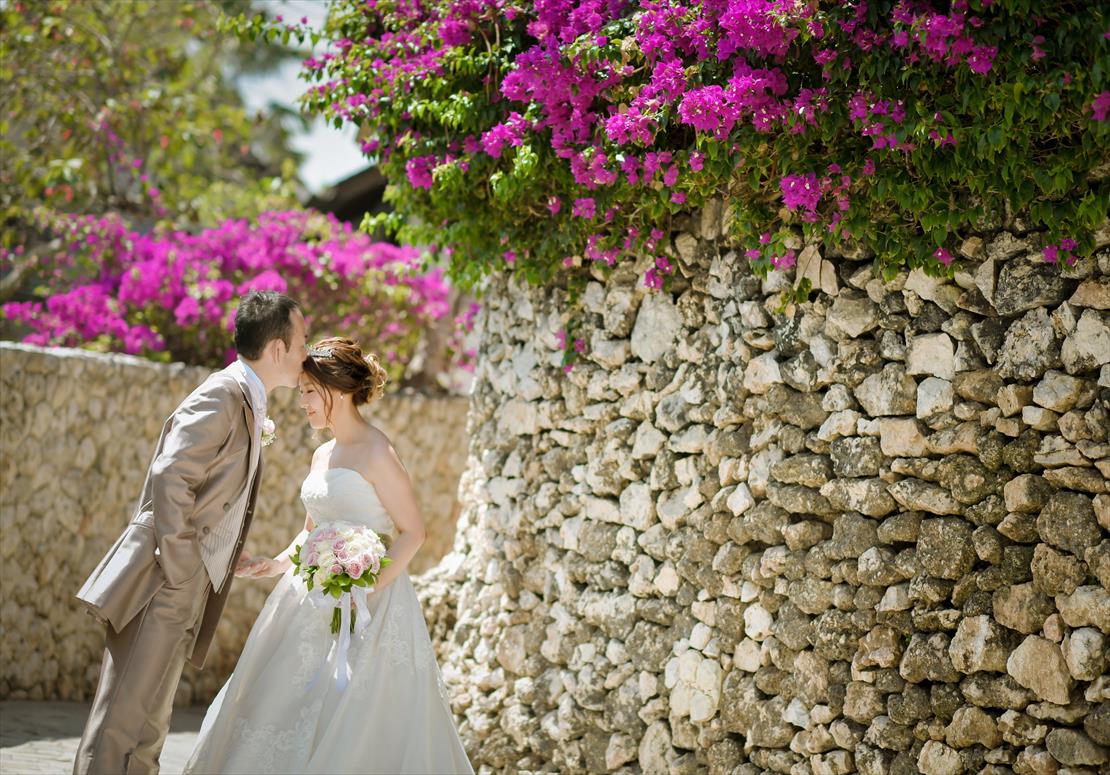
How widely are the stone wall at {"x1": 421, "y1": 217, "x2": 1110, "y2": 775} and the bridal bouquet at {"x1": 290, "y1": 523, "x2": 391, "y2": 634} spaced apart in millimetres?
1507

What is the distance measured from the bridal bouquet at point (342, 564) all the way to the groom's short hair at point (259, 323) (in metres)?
0.78

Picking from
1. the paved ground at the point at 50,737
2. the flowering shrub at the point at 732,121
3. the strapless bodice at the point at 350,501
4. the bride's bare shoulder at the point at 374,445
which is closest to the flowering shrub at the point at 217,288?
the paved ground at the point at 50,737

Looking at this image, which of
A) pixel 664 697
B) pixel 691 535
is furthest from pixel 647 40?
pixel 664 697

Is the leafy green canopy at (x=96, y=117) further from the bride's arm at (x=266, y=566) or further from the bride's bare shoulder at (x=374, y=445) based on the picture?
the bride's arm at (x=266, y=566)

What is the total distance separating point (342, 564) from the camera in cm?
402

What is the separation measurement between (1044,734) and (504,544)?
301 centimetres

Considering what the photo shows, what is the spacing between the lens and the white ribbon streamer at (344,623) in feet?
13.2

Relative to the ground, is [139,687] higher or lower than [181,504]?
lower

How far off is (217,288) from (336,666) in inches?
218

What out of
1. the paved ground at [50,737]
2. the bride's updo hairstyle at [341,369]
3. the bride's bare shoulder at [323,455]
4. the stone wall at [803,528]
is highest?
the bride's updo hairstyle at [341,369]

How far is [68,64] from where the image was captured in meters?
10.1

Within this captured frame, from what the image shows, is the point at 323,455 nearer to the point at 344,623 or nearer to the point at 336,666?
the point at 344,623

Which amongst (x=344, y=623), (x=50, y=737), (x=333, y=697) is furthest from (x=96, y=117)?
(x=333, y=697)

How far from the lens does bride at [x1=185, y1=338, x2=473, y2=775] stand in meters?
3.93
